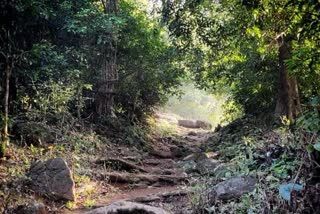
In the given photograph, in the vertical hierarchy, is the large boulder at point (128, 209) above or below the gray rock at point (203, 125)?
above

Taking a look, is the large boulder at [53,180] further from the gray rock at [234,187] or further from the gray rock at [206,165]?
the gray rock at [206,165]

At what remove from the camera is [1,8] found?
5.57 metres

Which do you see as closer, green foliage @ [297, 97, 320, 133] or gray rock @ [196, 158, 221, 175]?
green foliage @ [297, 97, 320, 133]

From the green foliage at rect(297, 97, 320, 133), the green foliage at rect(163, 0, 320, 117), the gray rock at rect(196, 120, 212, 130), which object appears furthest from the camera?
the gray rock at rect(196, 120, 212, 130)

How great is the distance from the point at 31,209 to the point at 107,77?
5383 mm

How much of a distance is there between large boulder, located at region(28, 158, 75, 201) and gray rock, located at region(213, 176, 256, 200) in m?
2.10

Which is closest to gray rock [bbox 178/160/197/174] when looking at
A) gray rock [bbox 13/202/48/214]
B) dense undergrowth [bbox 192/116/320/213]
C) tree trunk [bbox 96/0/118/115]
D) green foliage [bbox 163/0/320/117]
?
dense undergrowth [bbox 192/116/320/213]

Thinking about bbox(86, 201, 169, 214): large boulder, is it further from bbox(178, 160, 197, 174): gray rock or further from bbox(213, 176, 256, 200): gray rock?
bbox(178, 160, 197, 174): gray rock

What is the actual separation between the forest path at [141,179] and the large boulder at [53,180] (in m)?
0.35

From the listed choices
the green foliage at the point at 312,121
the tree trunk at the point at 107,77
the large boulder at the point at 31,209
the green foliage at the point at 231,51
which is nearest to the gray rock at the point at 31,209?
the large boulder at the point at 31,209

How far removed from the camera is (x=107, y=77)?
9320mm

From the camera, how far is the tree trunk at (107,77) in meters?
9.27

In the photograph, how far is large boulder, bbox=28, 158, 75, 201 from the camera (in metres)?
4.96

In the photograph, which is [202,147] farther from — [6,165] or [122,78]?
[6,165]
